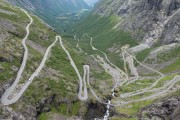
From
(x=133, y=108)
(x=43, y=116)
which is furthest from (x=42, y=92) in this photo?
(x=133, y=108)

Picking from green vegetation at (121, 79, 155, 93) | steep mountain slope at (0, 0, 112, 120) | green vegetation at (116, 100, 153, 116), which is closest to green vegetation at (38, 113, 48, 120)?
steep mountain slope at (0, 0, 112, 120)

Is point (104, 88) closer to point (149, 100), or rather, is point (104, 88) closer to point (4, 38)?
point (149, 100)

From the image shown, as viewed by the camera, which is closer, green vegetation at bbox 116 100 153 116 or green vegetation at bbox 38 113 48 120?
green vegetation at bbox 38 113 48 120

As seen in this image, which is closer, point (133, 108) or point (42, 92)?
point (42, 92)

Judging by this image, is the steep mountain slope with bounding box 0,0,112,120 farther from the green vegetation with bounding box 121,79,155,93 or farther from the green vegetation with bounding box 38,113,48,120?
the green vegetation with bounding box 121,79,155,93

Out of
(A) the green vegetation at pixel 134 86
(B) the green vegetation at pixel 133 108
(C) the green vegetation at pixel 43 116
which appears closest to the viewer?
(C) the green vegetation at pixel 43 116

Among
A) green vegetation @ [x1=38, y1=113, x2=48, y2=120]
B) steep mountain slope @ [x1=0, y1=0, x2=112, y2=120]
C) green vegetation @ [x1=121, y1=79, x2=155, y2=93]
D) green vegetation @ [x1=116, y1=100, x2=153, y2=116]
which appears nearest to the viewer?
steep mountain slope @ [x1=0, y1=0, x2=112, y2=120]

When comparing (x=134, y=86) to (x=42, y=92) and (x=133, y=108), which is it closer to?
(x=133, y=108)

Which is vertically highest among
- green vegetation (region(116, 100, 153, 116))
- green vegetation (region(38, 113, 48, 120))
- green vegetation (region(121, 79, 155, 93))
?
green vegetation (region(121, 79, 155, 93))

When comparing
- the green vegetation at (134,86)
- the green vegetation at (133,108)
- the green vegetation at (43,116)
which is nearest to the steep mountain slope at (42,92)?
the green vegetation at (43,116)

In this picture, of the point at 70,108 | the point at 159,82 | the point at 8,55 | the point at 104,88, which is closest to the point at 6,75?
the point at 8,55

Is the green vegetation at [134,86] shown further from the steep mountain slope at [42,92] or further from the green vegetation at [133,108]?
the green vegetation at [133,108]
